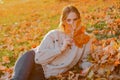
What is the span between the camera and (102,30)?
33.1ft

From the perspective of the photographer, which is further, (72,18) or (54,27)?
(54,27)

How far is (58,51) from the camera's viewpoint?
274 inches

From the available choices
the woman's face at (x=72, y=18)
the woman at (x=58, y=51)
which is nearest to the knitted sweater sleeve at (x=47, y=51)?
the woman at (x=58, y=51)

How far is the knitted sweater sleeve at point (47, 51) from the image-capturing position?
6973 mm

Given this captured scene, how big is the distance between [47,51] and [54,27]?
17.2 ft

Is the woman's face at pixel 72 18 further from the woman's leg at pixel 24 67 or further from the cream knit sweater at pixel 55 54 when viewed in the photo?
the woman's leg at pixel 24 67

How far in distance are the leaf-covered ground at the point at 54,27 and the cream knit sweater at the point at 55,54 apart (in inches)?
5.2

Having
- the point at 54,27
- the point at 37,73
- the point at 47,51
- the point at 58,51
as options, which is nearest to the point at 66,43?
the point at 58,51

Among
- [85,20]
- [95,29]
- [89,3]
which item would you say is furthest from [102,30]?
[89,3]

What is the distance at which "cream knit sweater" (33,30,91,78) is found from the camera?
6984 mm

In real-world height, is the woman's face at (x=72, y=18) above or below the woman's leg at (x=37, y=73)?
above

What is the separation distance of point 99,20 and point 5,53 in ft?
8.96

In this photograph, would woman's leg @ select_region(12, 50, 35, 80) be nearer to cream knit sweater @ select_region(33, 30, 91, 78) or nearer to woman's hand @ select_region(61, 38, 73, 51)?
cream knit sweater @ select_region(33, 30, 91, 78)

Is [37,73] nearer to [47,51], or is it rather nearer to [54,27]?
[47,51]
